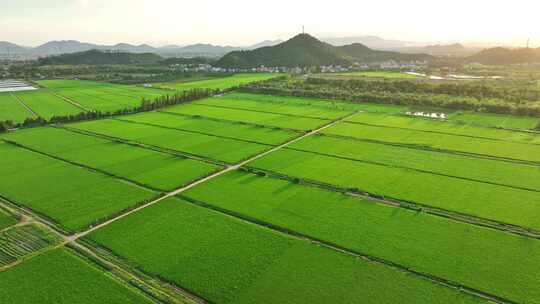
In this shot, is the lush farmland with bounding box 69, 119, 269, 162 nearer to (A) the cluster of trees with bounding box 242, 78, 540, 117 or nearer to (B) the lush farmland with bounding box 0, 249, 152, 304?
(B) the lush farmland with bounding box 0, 249, 152, 304

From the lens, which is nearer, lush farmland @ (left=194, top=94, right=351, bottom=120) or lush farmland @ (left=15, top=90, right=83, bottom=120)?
lush farmland @ (left=194, top=94, right=351, bottom=120)

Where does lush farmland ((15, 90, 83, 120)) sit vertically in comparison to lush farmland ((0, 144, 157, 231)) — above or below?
above

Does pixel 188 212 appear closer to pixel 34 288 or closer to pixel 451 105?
pixel 34 288

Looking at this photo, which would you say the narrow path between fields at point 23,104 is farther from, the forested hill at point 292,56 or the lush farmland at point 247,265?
the forested hill at point 292,56

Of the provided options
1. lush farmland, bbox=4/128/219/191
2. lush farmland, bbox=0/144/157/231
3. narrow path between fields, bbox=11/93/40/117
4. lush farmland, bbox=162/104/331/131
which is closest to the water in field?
lush farmland, bbox=162/104/331/131

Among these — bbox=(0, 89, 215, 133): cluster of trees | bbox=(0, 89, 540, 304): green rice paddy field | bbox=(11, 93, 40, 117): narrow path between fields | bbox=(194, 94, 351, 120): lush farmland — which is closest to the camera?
bbox=(0, 89, 540, 304): green rice paddy field

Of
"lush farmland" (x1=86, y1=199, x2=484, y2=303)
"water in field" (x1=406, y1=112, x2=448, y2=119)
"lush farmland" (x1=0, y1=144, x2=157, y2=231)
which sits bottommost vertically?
"lush farmland" (x1=86, y1=199, x2=484, y2=303)

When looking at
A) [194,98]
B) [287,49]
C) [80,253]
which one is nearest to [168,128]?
[194,98]

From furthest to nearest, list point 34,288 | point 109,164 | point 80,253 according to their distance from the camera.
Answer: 1. point 109,164
2. point 80,253
3. point 34,288
